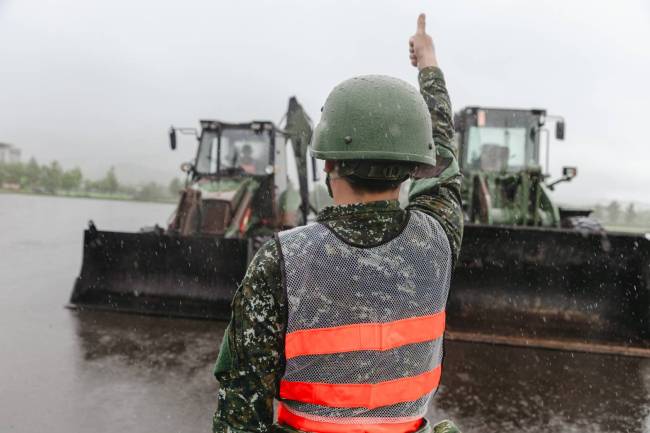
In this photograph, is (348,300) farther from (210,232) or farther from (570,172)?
(570,172)

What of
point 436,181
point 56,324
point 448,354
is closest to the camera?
point 436,181

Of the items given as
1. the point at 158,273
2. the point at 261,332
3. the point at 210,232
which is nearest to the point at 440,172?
the point at 261,332

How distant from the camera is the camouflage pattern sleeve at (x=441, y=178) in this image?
1387 mm

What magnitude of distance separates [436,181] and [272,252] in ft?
1.84

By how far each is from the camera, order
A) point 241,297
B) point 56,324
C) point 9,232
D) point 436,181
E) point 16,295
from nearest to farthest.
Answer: point 241,297 < point 436,181 < point 56,324 < point 16,295 < point 9,232

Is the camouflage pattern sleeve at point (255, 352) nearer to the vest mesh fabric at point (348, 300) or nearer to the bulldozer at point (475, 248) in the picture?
the vest mesh fabric at point (348, 300)

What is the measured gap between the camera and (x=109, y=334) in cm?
565

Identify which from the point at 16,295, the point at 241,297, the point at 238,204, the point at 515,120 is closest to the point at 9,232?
the point at 16,295

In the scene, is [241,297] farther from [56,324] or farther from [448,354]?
[56,324]

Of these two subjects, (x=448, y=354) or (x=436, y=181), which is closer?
(x=436, y=181)

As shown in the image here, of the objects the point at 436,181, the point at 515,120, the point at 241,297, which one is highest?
the point at 515,120

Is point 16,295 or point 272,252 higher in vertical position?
point 272,252

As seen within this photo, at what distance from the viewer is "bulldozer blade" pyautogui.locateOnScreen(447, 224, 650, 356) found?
574 cm

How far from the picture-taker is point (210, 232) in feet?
25.4
